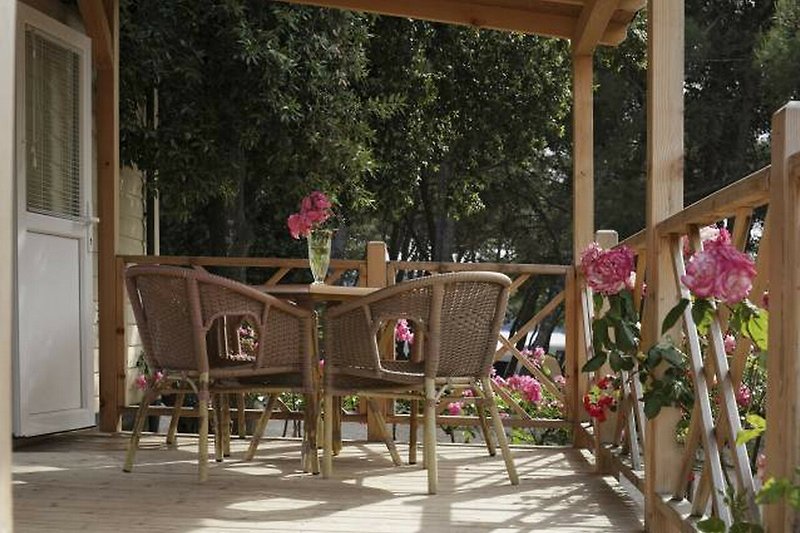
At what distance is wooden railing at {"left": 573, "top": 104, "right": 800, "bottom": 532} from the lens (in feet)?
6.34

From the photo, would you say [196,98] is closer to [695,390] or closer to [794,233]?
[695,390]

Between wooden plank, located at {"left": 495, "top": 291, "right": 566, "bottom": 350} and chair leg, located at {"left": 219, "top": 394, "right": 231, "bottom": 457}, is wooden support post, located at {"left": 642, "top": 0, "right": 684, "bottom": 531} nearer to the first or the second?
chair leg, located at {"left": 219, "top": 394, "right": 231, "bottom": 457}

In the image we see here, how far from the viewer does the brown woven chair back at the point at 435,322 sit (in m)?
3.88

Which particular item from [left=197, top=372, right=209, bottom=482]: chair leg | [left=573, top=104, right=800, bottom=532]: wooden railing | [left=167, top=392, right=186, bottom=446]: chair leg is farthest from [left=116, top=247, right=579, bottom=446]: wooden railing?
[left=573, top=104, right=800, bottom=532]: wooden railing

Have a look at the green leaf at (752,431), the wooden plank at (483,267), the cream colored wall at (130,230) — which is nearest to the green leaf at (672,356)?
the green leaf at (752,431)

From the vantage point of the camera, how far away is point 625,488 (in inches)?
167

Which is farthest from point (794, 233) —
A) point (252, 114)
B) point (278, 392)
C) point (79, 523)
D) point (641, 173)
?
point (641, 173)

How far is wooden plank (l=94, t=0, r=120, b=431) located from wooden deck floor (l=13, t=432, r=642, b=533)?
0.63 m

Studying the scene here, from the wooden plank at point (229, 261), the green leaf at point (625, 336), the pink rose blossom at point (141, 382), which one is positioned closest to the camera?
the green leaf at point (625, 336)

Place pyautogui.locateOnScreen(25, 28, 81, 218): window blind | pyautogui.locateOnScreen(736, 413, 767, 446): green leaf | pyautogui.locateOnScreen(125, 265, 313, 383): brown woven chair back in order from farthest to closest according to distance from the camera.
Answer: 1. pyautogui.locateOnScreen(25, 28, 81, 218): window blind
2. pyautogui.locateOnScreen(125, 265, 313, 383): brown woven chair back
3. pyautogui.locateOnScreen(736, 413, 767, 446): green leaf

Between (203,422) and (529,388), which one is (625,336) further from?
(529,388)

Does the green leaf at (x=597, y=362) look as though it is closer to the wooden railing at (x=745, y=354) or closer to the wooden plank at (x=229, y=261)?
the wooden railing at (x=745, y=354)

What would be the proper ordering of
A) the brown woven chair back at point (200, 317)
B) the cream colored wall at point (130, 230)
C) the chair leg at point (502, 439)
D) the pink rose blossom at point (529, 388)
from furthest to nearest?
the cream colored wall at point (130, 230), the pink rose blossom at point (529, 388), the chair leg at point (502, 439), the brown woven chair back at point (200, 317)

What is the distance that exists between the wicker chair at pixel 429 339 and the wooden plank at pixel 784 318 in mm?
1903
